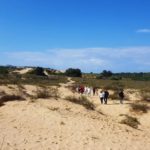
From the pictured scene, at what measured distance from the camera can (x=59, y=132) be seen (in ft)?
67.3

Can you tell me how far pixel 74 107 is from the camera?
1179 inches

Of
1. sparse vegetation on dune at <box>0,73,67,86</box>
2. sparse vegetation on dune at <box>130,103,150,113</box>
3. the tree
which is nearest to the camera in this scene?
sparse vegetation on dune at <box>130,103,150,113</box>

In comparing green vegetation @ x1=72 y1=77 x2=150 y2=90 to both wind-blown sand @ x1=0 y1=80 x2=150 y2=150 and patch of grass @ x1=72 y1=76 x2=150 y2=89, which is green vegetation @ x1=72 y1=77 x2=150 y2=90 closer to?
patch of grass @ x1=72 y1=76 x2=150 y2=89

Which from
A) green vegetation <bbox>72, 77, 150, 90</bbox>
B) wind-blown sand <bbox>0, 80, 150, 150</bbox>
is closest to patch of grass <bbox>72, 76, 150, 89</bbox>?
green vegetation <bbox>72, 77, 150, 90</bbox>

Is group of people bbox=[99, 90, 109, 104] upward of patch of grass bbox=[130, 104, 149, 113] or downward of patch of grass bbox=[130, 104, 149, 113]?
upward

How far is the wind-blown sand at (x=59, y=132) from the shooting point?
1784 centimetres

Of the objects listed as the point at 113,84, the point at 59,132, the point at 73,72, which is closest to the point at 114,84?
the point at 113,84

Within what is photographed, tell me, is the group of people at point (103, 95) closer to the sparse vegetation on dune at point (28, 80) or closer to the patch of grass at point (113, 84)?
the sparse vegetation on dune at point (28, 80)

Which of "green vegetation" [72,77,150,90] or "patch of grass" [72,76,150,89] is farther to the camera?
"patch of grass" [72,76,150,89]

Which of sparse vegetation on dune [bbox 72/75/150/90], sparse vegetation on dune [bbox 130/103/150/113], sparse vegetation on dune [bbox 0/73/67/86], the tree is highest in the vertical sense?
the tree

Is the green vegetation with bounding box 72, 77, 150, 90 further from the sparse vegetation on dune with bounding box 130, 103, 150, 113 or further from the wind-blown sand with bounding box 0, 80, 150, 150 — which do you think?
the wind-blown sand with bounding box 0, 80, 150, 150

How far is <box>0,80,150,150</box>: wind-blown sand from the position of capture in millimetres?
17844

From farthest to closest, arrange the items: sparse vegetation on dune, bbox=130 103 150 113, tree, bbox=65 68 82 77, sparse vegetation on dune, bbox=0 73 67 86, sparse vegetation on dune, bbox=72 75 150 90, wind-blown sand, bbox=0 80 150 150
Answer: tree, bbox=65 68 82 77 → sparse vegetation on dune, bbox=72 75 150 90 → sparse vegetation on dune, bbox=0 73 67 86 → sparse vegetation on dune, bbox=130 103 150 113 → wind-blown sand, bbox=0 80 150 150

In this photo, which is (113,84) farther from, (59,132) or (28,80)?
Result: (59,132)
